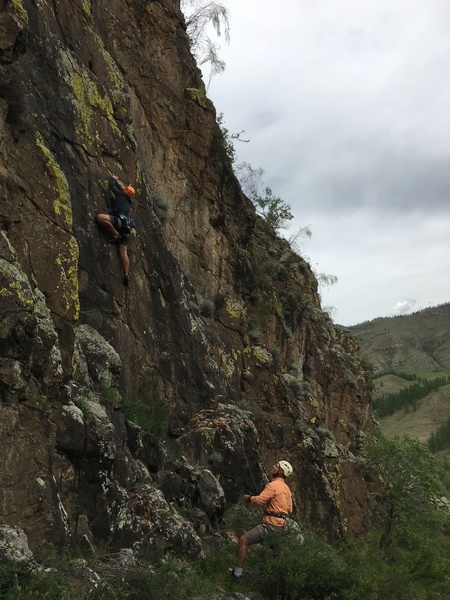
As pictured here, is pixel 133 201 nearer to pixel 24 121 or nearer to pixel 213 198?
pixel 24 121

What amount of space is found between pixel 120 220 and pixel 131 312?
2.12 metres

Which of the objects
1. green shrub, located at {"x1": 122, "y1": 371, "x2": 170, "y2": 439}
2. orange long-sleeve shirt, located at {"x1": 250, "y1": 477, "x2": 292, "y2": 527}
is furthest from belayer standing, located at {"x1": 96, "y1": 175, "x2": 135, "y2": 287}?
orange long-sleeve shirt, located at {"x1": 250, "y1": 477, "x2": 292, "y2": 527}

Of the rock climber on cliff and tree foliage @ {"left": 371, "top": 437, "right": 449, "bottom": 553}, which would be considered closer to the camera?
the rock climber on cliff

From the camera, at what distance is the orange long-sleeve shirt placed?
8938 mm

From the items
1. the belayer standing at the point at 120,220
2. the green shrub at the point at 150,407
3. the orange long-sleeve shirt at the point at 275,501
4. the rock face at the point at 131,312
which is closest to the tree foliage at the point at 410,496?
the rock face at the point at 131,312

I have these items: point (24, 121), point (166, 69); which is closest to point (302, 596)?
point (24, 121)

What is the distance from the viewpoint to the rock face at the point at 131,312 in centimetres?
733

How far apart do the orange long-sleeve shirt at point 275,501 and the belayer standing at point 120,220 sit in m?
5.67

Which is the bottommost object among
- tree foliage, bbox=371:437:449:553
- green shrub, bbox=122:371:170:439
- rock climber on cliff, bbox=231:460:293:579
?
tree foliage, bbox=371:437:449:553

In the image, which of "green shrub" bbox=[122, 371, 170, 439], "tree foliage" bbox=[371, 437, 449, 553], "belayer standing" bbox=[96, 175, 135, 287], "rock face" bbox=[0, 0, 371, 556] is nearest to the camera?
"rock face" bbox=[0, 0, 371, 556]

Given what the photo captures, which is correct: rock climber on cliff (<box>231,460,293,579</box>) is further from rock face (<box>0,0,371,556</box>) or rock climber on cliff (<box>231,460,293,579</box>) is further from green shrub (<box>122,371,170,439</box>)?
green shrub (<box>122,371,170,439</box>)

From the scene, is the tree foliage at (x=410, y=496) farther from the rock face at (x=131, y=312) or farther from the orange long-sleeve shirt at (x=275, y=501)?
the orange long-sleeve shirt at (x=275, y=501)

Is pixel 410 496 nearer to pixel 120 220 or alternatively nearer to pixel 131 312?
pixel 131 312

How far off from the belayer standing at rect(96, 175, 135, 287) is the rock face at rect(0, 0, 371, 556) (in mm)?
304
